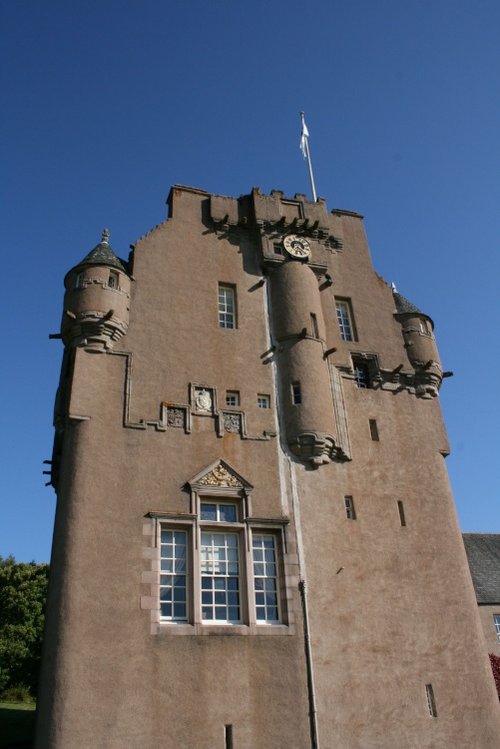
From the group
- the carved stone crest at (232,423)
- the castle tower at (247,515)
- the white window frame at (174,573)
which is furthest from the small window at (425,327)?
the white window frame at (174,573)

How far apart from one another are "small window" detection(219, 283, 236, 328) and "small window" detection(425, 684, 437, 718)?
46.8 feet

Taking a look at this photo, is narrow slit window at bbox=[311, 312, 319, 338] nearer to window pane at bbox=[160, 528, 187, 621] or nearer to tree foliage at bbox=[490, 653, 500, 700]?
window pane at bbox=[160, 528, 187, 621]

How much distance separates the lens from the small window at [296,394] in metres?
23.3

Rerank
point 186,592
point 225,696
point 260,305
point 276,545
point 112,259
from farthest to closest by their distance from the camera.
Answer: point 260,305
point 112,259
point 276,545
point 186,592
point 225,696

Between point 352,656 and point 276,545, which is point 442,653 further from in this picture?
point 276,545

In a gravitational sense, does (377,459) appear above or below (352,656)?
above

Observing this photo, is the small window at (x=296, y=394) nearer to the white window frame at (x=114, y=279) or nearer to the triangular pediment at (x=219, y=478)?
the triangular pediment at (x=219, y=478)

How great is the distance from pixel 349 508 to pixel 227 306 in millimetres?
9226

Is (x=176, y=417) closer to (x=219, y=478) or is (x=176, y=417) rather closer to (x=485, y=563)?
(x=219, y=478)

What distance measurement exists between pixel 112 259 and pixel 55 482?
907cm

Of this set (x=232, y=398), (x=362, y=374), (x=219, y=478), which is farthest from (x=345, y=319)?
(x=219, y=478)

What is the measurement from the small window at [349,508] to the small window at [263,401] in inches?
173

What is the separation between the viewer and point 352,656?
19.7 meters

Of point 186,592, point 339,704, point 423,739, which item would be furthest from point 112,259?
point 423,739
